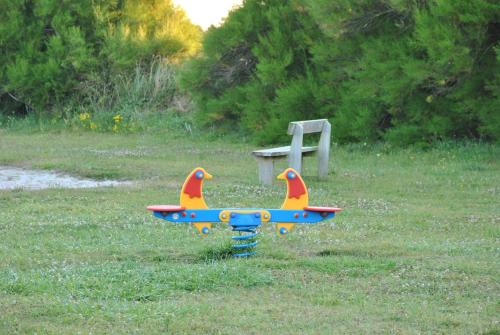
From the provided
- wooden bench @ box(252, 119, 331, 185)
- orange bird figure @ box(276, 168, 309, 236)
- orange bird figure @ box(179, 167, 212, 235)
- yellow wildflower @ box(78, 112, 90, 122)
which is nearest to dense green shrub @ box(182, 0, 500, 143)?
wooden bench @ box(252, 119, 331, 185)

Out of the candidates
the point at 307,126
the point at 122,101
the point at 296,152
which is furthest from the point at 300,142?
the point at 122,101

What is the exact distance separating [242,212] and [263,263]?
423mm

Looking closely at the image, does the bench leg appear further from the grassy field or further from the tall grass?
the tall grass

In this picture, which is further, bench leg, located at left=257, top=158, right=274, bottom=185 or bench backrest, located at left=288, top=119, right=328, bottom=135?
bench backrest, located at left=288, top=119, right=328, bottom=135

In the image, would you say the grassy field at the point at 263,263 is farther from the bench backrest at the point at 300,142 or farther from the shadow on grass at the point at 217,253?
the bench backrest at the point at 300,142

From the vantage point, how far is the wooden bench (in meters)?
12.0

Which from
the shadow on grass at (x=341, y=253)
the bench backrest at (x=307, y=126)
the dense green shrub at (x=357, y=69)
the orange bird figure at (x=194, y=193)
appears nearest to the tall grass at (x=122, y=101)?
the dense green shrub at (x=357, y=69)

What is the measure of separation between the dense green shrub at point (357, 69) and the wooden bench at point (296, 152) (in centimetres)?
270

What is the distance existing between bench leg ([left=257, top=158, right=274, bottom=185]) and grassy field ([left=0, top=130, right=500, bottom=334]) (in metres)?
0.21

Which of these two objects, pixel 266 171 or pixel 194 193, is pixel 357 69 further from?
pixel 194 193

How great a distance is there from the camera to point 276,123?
57.7 feet

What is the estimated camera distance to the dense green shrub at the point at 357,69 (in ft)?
48.2

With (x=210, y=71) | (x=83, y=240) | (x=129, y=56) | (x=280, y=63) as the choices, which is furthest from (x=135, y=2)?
(x=83, y=240)

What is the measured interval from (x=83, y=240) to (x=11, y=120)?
1617 centimetres
